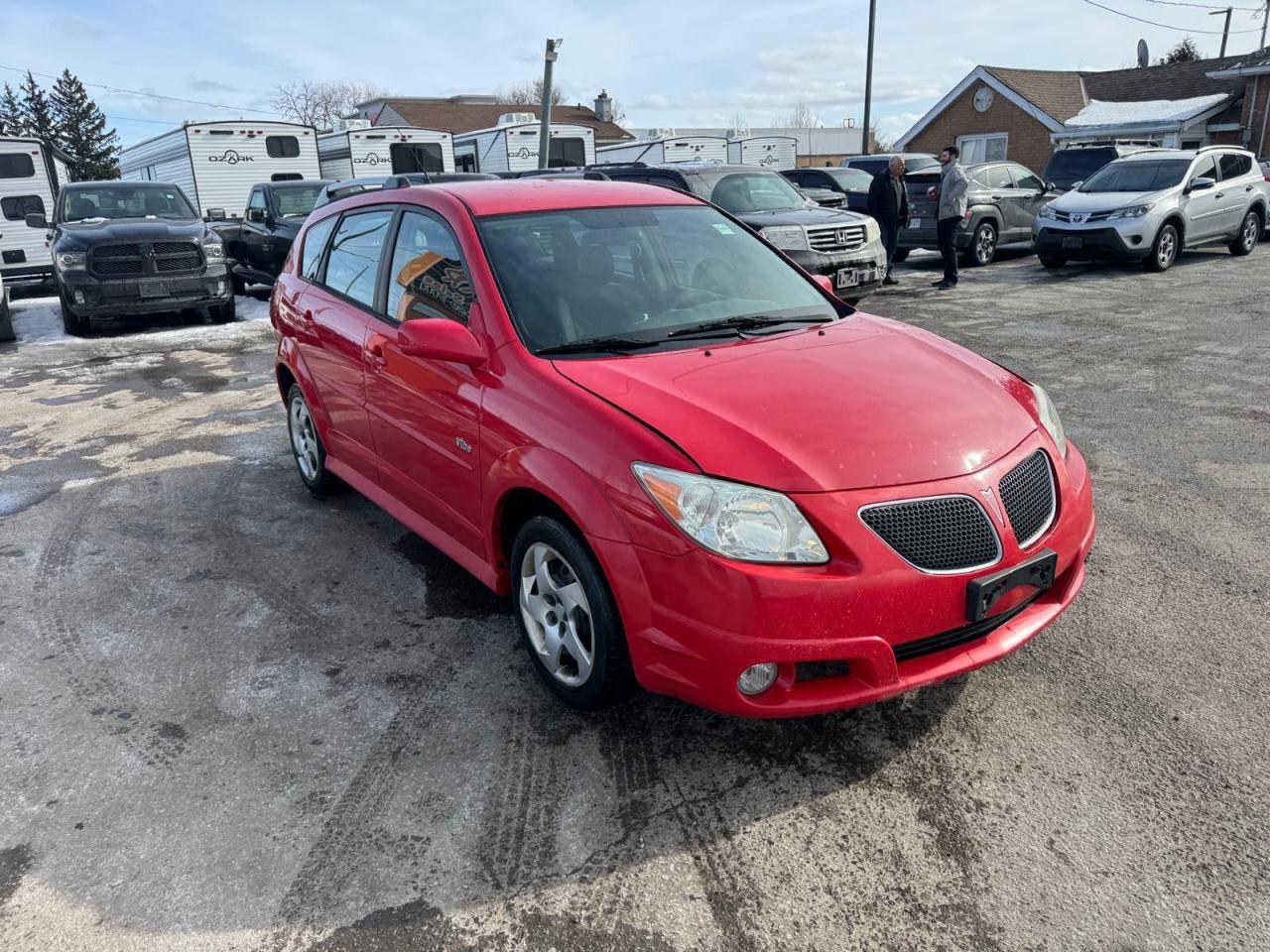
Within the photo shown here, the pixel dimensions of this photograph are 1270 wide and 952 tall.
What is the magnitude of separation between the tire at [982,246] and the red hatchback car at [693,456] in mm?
12264

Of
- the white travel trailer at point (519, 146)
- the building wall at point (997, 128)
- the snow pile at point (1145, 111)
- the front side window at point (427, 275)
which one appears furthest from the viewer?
the building wall at point (997, 128)

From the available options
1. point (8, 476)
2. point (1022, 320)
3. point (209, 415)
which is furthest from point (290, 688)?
point (1022, 320)

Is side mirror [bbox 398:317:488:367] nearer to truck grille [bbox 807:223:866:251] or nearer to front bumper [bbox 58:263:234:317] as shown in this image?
truck grille [bbox 807:223:866:251]

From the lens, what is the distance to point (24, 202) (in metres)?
17.7

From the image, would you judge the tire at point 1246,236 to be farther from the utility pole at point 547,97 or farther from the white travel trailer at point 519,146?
the white travel trailer at point 519,146

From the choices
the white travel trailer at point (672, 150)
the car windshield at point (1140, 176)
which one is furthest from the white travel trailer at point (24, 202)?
the car windshield at point (1140, 176)

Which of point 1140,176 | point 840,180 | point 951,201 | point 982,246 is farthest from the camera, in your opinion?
point 840,180

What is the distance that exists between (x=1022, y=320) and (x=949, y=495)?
8.59 m

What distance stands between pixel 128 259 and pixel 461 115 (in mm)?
43173

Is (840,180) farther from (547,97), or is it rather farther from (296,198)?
(296,198)

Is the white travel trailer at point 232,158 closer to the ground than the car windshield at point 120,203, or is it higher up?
higher up

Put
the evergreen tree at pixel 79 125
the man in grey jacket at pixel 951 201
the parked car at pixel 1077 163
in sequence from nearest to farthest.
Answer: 1. the man in grey jacket at pixel 951 201
2. the parked car at pixel 1077 163
3. the evergreen tree at pixel 79 125

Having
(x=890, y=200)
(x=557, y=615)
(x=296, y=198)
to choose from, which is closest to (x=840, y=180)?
(x=890, y=200)

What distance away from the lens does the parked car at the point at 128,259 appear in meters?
11.2
